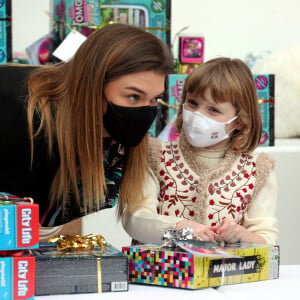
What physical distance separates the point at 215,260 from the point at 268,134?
3.77 feet

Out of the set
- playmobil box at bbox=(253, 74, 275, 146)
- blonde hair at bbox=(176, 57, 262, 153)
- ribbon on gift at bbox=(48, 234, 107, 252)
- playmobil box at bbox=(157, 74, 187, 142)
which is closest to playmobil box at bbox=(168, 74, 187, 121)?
playmobil box at bbox=(157, 74, 187, 142)

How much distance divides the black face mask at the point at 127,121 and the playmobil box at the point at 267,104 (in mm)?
977

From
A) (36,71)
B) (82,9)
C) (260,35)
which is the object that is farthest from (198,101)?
(260,35)

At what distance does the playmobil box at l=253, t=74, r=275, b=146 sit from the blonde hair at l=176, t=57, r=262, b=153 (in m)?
0.60

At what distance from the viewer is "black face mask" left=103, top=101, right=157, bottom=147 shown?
3.60 feet

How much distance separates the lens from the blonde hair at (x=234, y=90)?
141 cm

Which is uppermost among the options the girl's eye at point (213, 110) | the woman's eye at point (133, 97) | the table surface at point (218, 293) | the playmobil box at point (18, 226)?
the woman's eye at point (133, 97)

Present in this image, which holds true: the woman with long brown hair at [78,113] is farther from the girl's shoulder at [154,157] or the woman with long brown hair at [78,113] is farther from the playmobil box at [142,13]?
the playmobil box at [142,13]

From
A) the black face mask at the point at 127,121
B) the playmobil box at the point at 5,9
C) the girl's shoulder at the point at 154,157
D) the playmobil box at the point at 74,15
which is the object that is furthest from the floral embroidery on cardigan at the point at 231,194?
the playmobil box at the point at 5,9

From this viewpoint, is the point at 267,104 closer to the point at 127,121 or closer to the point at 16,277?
the point at 127,121

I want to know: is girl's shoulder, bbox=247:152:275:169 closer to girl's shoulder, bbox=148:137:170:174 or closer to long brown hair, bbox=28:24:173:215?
girl's shoulder, bbox=148:137:170:174

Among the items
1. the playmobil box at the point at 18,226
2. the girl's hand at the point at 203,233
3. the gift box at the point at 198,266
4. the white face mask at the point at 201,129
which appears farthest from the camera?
the white face mask at the point at 201,129

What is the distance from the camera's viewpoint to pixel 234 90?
4.66 feet

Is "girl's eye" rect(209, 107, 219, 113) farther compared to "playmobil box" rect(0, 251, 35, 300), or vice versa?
"girl's eye" rect(209, 107, 219, 113)
